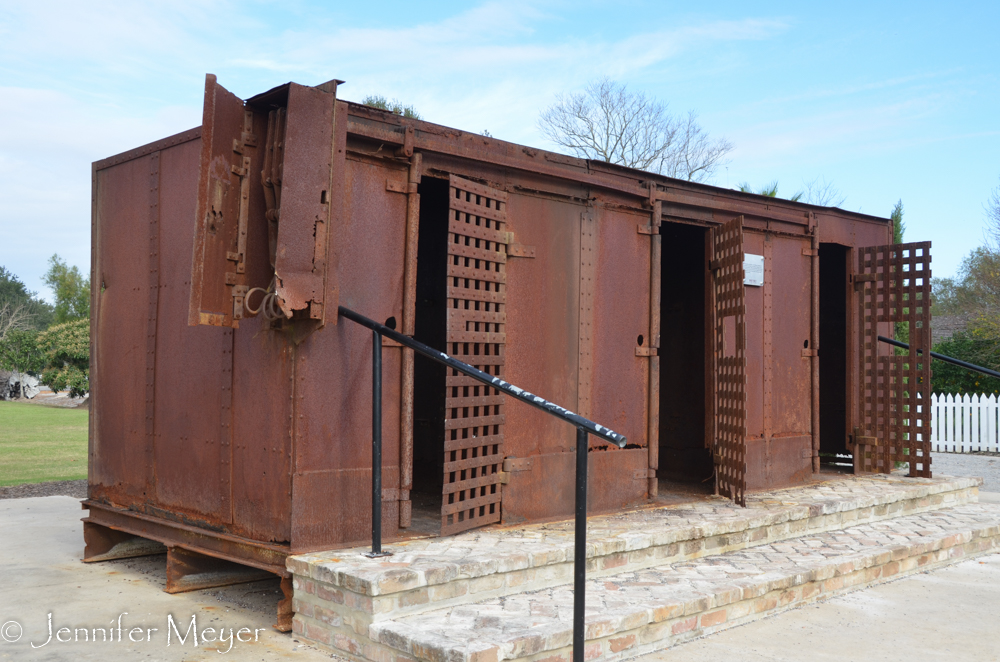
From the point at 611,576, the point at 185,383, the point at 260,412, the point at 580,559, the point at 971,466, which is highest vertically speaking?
the point at 185,383

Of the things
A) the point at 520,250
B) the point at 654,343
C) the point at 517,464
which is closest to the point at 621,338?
the point at 654,343

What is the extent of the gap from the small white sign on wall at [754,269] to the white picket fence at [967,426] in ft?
38.1

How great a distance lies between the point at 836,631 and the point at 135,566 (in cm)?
504

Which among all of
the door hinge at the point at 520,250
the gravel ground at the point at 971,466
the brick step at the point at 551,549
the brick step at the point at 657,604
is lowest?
the gravel ground at the point at 971,466

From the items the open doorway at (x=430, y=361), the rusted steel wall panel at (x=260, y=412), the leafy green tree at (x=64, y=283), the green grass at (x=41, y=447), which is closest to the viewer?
the rusted steel wall panel at (x=260, y=412)

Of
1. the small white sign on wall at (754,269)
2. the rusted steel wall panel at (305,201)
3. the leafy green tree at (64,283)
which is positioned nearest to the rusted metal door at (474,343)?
the rusted steel wall panel at (305,201)

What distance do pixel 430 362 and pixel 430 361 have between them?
3 cm

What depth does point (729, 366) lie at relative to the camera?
7281 millimetres

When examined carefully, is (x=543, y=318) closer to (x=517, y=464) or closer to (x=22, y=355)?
(x=517, y=464)

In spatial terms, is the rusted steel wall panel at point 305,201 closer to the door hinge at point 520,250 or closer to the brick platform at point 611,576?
the brick platform at point 611,576

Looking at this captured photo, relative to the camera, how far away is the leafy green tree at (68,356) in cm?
2777

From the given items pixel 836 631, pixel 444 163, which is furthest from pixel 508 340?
pixel 836 631

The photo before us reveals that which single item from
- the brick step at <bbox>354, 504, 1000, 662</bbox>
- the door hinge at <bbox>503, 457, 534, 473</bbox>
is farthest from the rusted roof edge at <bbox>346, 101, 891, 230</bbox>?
the brick step at <bbox>354, 504, 1000, 662</bbox>

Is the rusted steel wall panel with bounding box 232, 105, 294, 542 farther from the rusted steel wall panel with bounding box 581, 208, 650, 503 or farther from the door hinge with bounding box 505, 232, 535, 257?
the rusted steel wall panel with bounding box 581, 208, 650, 503
